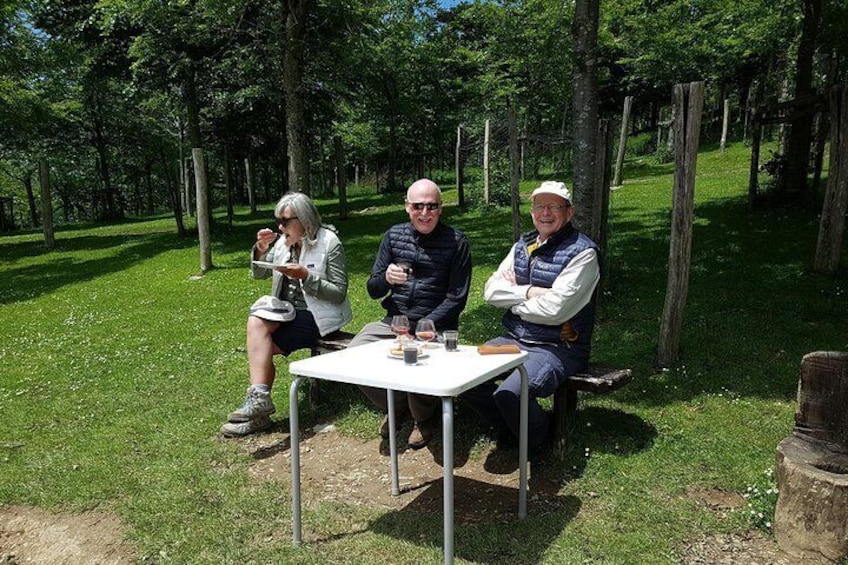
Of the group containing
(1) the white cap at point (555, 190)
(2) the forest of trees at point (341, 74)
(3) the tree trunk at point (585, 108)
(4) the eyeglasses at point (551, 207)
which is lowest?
(4) the eyeglasses at point (551, 207)

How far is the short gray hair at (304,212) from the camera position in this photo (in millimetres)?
5105

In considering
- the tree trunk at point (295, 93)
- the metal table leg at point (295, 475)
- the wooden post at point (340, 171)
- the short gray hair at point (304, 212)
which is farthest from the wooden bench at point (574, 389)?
the wooden post at point (340, 171)

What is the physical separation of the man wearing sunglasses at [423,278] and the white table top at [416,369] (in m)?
1.02

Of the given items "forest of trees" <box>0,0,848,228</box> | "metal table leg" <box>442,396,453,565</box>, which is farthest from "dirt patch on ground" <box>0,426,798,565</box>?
"forest of trees" <box>0,0,848,228</box>

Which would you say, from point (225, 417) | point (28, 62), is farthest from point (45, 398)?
point (28, 62)

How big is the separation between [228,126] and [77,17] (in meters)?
4.88

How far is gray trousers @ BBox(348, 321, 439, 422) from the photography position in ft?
15.2

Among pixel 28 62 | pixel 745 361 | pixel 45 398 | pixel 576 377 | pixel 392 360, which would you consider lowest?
pixel 45 398

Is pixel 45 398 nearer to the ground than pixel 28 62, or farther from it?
nearer to the ground

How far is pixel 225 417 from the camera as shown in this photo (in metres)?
5.41

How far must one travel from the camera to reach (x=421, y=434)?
185 inches

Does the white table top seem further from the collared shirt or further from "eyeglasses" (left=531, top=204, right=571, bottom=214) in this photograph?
"eyeglasses" (left=531, top=204, right=571, bottom=214)

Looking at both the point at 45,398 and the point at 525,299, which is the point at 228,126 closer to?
the point at 45,398

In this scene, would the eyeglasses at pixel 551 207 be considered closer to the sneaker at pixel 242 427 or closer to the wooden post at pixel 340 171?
the sneaker at pixel 242 427
